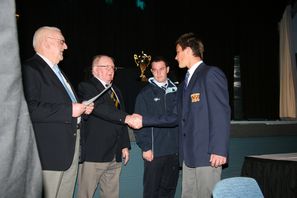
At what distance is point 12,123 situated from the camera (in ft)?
1.28

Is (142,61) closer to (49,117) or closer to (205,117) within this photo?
(205,117)

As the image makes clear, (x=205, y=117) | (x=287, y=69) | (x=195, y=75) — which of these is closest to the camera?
(x=205, y=117)

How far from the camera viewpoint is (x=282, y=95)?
5914 mm

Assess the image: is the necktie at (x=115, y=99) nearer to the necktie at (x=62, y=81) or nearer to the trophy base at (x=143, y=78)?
the necktie at (x=62, y=81)

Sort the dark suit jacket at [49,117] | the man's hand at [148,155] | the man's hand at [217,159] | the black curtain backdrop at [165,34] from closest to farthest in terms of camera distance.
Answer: the dark suit jacket at [49,117], the man's hand at [217,159], the man's hand at [148,155], the black curtain backdrop at [165,34]

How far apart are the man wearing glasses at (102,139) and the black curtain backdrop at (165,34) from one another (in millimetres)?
1454

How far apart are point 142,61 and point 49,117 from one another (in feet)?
9.28

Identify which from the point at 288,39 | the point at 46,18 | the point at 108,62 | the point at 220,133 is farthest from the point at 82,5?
the point at 288,39

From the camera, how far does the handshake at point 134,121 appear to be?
8.68ft

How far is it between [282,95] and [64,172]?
4.97 m

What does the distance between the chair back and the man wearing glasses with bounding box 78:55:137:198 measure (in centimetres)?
123

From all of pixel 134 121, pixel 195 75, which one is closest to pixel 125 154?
pixel 134 121

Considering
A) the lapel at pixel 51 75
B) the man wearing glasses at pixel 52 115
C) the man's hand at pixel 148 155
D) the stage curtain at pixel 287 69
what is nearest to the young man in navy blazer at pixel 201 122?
the man's hand at pixel 148 155

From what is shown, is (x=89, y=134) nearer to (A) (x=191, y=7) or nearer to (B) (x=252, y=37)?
(A) (x=191, y=7)
